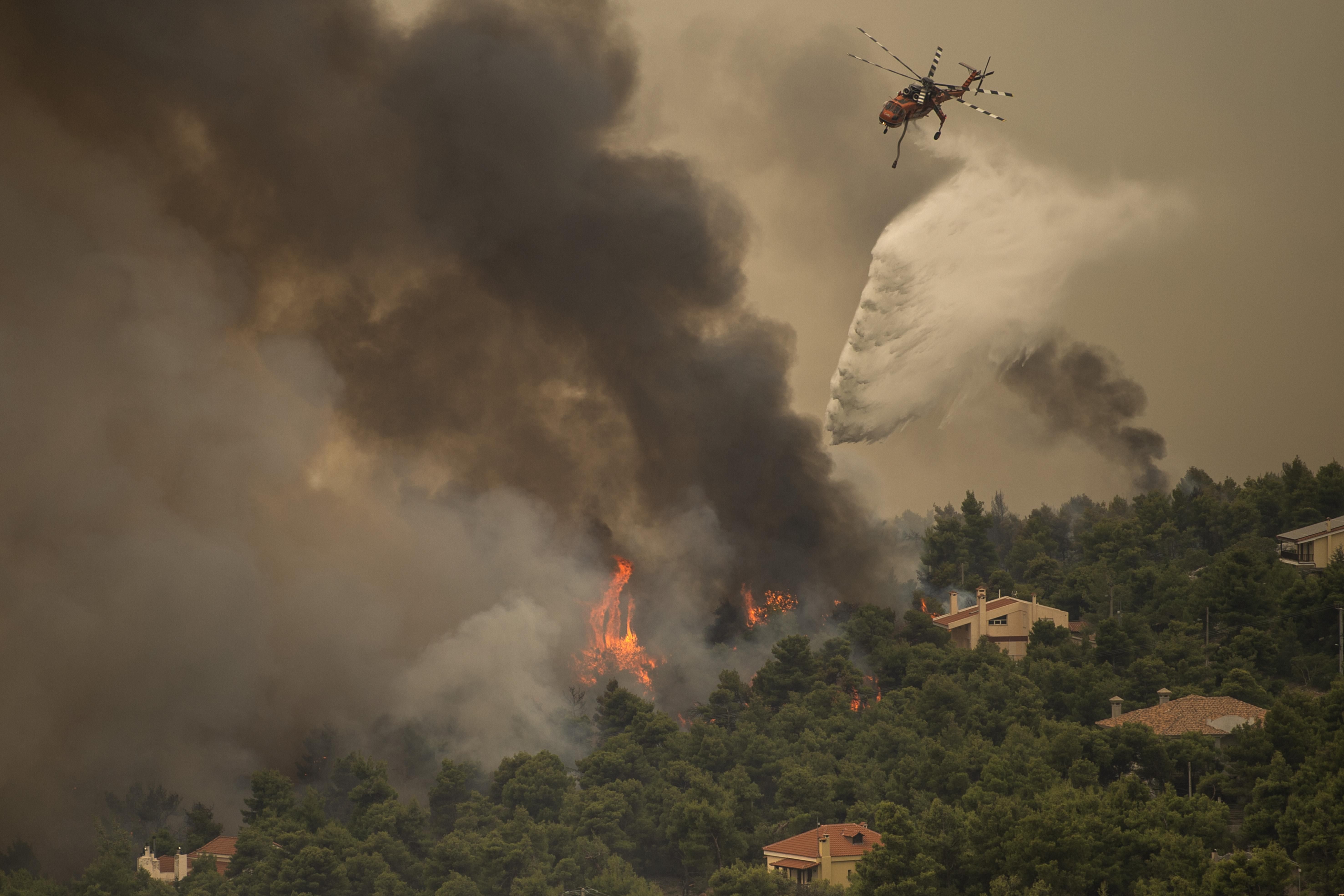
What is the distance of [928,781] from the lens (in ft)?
213

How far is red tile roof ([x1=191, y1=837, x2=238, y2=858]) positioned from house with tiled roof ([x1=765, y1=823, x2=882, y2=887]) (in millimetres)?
29138

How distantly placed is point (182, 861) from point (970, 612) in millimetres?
47973

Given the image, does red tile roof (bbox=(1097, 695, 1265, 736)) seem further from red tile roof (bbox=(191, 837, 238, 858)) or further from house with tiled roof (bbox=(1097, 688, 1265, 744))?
red tile roof (bbox=(191, 837, 238, 858))

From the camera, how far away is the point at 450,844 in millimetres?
66812

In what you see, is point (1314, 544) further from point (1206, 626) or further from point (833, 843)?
point (833, 843)

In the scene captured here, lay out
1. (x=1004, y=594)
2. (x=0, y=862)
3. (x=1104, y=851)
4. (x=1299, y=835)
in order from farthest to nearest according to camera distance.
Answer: (x=1004, y=594) → (x=0, y=862) → (x=1104, y=851) → (x=1299, y=835)

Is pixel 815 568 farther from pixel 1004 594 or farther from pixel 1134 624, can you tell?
pixel 1134 624

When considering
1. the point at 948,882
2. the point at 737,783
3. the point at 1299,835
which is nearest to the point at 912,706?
the point at 737,783

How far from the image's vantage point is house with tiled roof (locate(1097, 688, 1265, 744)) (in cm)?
6406

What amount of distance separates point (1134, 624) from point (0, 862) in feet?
212

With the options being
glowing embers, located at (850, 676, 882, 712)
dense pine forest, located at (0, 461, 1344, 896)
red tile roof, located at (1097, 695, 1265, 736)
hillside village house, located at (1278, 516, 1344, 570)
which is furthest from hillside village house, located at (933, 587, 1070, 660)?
red tile roof, located at (1097, 695, 1265, 736)

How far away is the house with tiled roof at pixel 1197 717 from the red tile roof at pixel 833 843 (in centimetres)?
1186

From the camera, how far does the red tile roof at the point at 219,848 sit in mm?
76625

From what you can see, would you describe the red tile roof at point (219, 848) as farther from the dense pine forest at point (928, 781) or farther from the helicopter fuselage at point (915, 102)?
the helicopter fuselage at point (915, 102)
